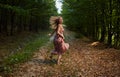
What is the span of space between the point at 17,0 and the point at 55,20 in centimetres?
1237

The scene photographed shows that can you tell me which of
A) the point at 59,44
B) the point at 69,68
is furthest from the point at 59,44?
the point at 69,68

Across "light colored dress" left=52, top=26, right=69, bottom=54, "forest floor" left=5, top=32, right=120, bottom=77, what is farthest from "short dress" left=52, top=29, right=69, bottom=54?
"forest floor" left=5, top=32, right=120, bottom=77

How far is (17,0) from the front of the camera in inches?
915

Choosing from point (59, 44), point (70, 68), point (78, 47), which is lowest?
point (78, 47)

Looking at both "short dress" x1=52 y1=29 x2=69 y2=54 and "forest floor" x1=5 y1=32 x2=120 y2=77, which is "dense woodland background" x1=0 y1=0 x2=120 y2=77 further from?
"short dress" x1=52 y1=29 x2=69 y2=54

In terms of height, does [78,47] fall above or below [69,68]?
below

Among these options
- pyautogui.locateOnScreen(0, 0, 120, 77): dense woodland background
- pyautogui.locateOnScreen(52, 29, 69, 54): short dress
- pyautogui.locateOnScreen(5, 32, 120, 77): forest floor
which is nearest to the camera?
pyautogui.locateOnScreen(5, 32, 120, 77): forest floor

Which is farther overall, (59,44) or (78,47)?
(78,47)

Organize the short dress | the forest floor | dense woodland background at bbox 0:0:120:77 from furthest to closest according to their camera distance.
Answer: the short dress → dense woodland background at bbox 0:0:120:77 → the forest floor

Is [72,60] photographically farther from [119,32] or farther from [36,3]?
[36,3]

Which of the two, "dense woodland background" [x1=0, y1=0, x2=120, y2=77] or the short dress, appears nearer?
"dense woodland background" [x1=0, y1=0, x2=120, y2=77]

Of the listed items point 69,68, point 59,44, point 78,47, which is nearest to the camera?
point 69,68

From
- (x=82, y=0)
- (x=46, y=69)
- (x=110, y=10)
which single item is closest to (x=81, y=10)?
(x=82, y=0)

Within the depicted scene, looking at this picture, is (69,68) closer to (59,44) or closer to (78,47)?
(59,44)
